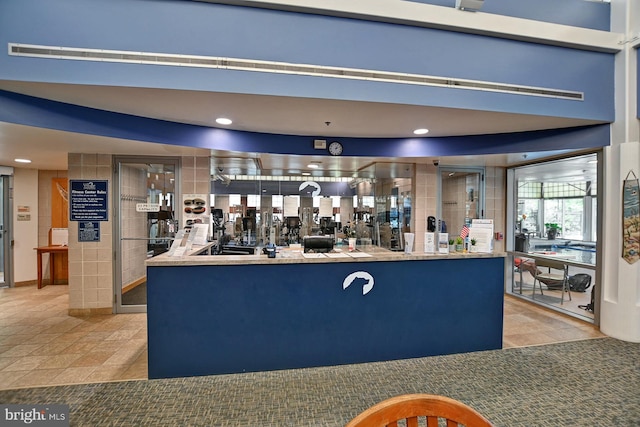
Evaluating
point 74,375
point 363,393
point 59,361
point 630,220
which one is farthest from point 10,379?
point 630,220

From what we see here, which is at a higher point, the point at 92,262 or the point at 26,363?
the point at 92,262

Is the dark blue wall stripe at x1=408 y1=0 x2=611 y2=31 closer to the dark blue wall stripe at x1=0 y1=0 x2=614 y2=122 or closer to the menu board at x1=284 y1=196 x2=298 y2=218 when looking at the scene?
the dark blue wall stripe at x1=0 y1=0 x2=614 y2=122

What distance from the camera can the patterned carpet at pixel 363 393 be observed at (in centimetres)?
210

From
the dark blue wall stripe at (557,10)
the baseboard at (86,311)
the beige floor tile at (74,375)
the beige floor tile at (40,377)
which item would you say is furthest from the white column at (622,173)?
the baseboard at (86,311)

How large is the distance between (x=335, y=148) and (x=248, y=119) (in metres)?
1.33

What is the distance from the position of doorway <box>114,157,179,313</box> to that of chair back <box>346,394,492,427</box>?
4.23 meters

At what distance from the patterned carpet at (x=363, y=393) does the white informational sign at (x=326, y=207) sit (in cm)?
370

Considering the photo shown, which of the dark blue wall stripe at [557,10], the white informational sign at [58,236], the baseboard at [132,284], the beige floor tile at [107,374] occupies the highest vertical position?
the dark blue wall stripe at [557,10]

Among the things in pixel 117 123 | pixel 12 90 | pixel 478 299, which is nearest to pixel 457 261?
pixel 478 299

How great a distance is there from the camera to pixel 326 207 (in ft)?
20.5

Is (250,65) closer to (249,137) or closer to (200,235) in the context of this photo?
(249,137)

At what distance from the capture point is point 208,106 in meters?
2.91

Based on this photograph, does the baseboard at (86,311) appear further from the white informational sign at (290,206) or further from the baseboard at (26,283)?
the white informational sign at (290,206)

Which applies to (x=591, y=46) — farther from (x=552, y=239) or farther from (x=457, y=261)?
(x=552, y=239)
